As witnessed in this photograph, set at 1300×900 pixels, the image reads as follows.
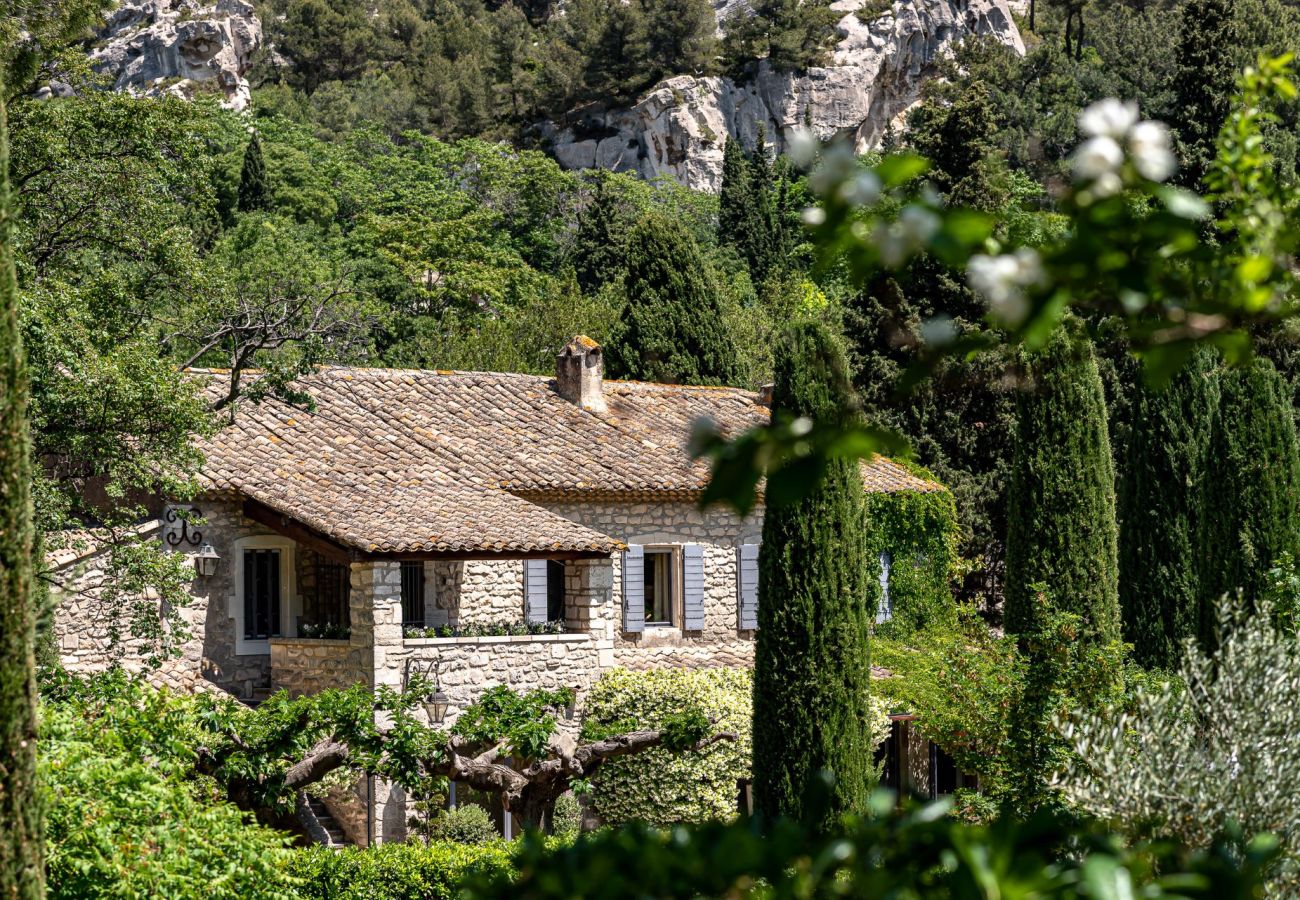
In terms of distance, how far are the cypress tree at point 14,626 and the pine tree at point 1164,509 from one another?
18471 mm

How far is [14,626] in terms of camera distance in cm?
728

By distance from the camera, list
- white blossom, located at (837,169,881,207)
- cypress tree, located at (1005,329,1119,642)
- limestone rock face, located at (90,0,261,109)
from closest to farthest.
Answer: white blossom, located at (837,169,881,207) → cypress tree, located at (1005,329,1119,642) → limestone rock face, located at (90,0,261,109)

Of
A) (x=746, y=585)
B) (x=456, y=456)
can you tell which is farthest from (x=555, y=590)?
(x=746, y=585)

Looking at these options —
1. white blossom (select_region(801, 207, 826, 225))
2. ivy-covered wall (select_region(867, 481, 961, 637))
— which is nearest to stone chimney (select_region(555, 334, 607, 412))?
ivy-covered wall (select_region(867, 481, 961, 637))

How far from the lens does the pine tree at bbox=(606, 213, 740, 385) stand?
113 feet

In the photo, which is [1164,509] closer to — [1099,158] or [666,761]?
[666,761]

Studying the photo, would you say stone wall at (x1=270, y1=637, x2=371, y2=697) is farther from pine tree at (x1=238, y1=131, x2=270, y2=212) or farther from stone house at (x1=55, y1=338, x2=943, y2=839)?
pine tree at (x1=238, y1=131, x2=270, y2=212)

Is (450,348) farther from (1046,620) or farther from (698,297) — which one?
(1046,620)

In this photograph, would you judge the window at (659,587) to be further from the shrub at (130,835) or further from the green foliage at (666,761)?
the shrub at (130,835)

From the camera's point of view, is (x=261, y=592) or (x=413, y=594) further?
(x=413, y=594)

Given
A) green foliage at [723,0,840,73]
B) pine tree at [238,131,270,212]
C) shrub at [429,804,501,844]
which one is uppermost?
green foliage at [723,0,840,73]

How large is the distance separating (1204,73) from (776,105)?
46360 mm

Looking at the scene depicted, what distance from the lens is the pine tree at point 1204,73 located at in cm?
3250

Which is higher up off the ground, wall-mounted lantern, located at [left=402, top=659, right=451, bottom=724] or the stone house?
the stone house
